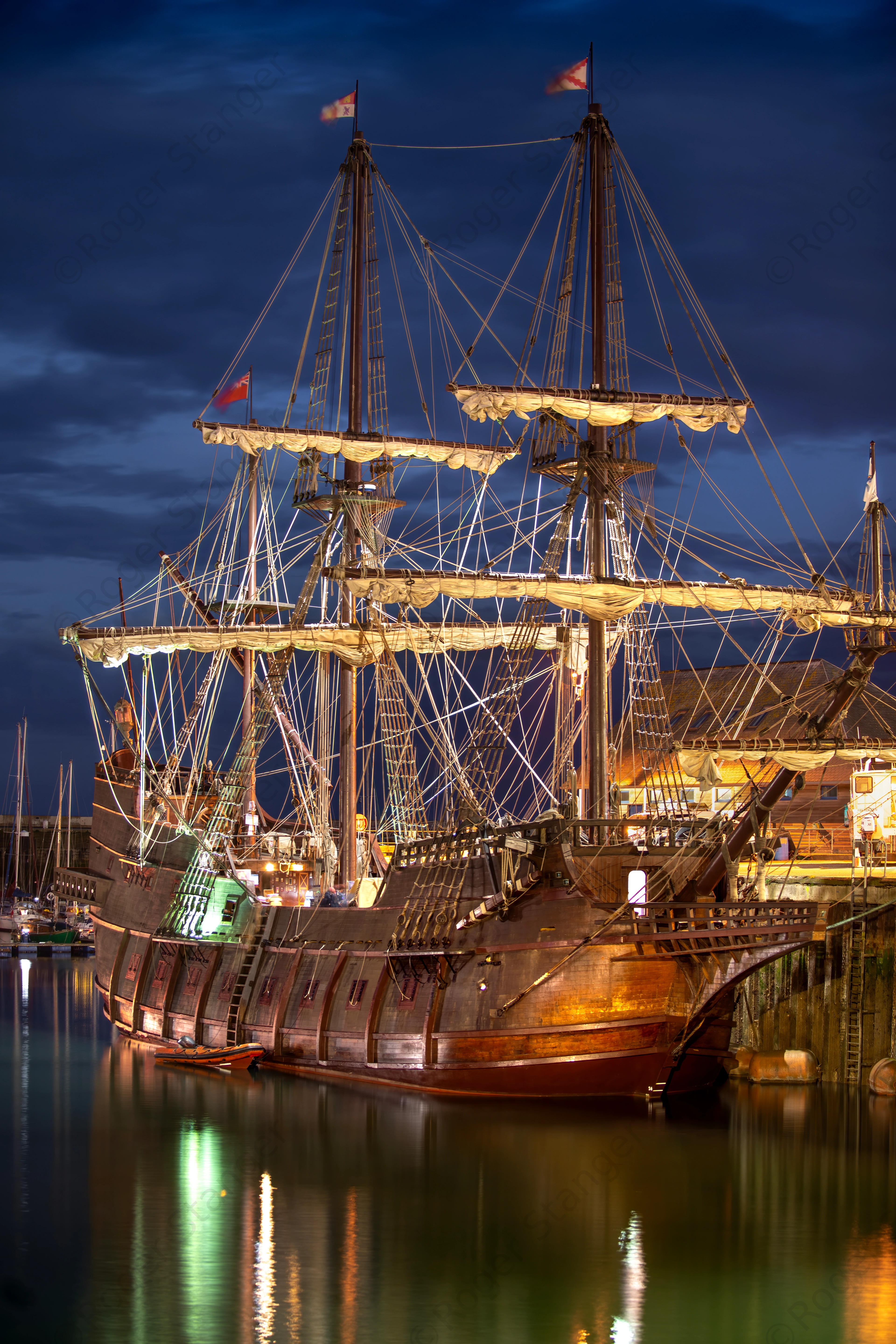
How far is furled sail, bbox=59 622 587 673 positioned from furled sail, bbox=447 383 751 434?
659 centimetres

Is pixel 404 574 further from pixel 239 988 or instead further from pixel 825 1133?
pixel 825 1133

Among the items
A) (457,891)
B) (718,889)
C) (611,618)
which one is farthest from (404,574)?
(718,889)

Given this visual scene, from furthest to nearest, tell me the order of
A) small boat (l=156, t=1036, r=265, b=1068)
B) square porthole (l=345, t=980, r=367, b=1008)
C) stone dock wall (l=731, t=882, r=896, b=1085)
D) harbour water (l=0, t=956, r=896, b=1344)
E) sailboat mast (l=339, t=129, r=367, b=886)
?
sailboat mast (l=339, t=129, r=367, b=886), small boat (l=156, t=1036, r=265, b=1068), square porthole (l=345, t=980, r=367, b=1008), stone dock wall (l=731, t=882, r=896, b=1085), harbour water (l=0, t=956, r=896, b=1344)

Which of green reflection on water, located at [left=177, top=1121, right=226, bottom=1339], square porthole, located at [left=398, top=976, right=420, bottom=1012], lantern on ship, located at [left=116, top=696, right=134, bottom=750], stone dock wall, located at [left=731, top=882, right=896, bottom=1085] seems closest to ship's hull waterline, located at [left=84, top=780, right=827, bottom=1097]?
square porthole, located at [left=398, top=976, right=420, bottom=1012]

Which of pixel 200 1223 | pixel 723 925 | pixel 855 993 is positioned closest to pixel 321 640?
pixel 723 925

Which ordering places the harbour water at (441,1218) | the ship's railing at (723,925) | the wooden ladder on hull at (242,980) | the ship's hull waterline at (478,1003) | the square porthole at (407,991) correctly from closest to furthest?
the harbour water at (441,1218), the ship's railing at (723,925), the ship's hull waterline at (478,1003), the square porthole at (407,991), the wooden ladder on hull at (242,980)

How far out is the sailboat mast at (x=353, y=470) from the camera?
3803 centimetres

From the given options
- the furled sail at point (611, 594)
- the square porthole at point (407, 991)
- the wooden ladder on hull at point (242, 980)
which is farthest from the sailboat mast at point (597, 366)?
the wooden ladder on hull at point (242, 980)

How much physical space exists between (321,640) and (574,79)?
1458 cm

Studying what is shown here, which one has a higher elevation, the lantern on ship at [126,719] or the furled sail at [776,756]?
the lantern on ship at [126,719]

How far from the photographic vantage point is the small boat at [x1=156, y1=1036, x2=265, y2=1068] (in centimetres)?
3225

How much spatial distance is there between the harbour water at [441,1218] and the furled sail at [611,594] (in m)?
10.1

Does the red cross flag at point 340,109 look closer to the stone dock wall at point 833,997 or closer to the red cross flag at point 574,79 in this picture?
the red cross flag at point 574,79

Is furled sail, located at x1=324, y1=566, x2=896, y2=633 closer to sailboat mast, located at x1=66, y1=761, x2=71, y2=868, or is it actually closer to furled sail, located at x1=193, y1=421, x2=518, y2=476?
furled sail, located at x1=193, y1=421, x2=518, y2=476
